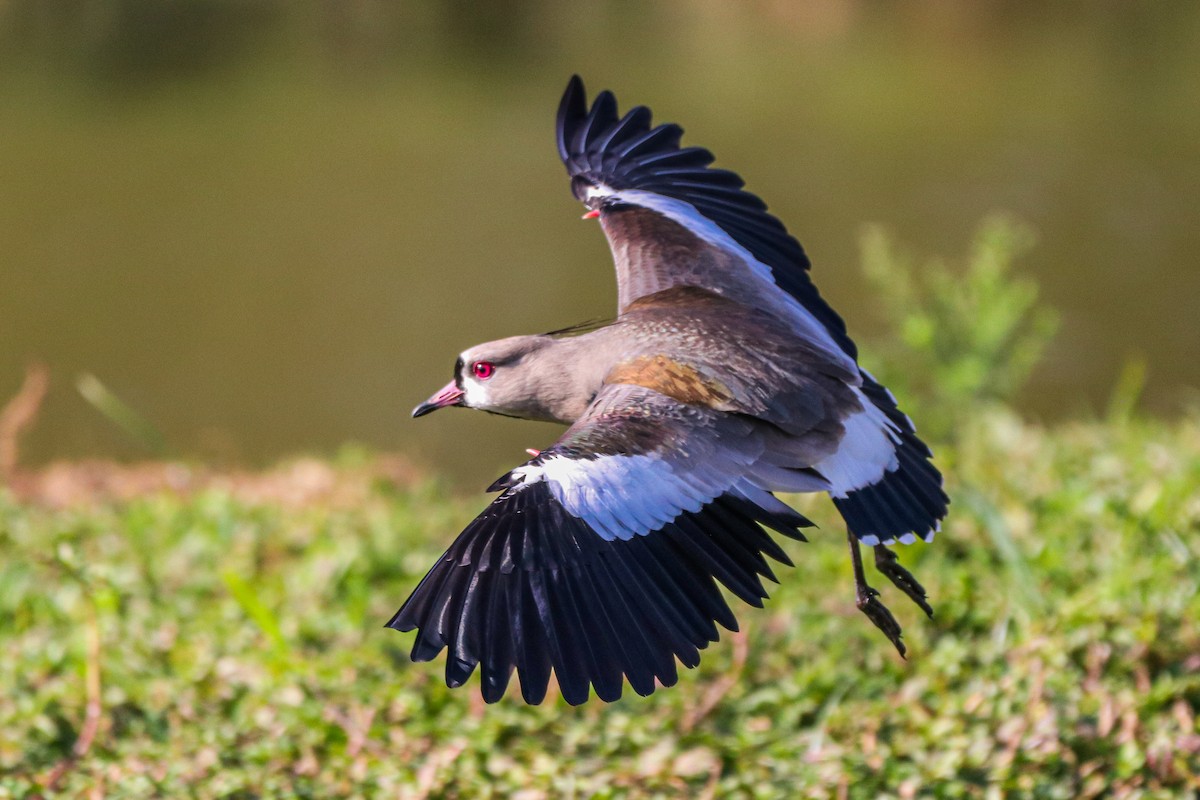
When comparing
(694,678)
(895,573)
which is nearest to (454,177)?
(694,678)

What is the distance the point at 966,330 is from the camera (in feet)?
19.7

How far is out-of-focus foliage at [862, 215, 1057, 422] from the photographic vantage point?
590 centimetres

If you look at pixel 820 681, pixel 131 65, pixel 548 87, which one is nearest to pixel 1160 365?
pixel 820 681

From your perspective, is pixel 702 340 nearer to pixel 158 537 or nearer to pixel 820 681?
pixel 820 681

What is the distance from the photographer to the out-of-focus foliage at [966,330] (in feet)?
19.4

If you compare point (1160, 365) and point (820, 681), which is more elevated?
point (1160, 365)

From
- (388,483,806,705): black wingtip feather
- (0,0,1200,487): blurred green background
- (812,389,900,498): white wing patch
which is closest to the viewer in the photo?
(388,483,806,705): black wingtip feather

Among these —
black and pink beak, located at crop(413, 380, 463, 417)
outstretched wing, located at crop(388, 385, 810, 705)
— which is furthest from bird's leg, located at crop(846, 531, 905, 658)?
black and pink beak, located at crop(413, 380, 463, 417)

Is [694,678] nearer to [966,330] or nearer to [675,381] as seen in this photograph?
[675,381]

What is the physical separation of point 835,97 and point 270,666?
1066 cm

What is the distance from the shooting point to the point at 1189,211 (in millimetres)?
10664

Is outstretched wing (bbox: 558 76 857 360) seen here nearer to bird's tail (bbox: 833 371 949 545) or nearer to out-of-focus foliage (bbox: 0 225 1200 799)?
bird's tail (bbox: 833 371 949 545)

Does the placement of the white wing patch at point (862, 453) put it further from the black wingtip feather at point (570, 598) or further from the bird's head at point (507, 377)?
the bird's head at point (507, 377)

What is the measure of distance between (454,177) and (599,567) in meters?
9.18
